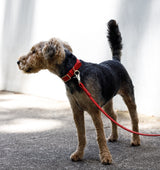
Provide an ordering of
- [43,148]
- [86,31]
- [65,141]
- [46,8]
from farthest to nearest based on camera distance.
Result: 1. [46,8]
2. [86,31]
3. [65,141]
4. [43,148]

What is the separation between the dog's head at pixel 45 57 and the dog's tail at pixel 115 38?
1.11m

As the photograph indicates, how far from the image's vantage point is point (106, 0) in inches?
232

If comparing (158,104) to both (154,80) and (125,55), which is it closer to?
(154,80)

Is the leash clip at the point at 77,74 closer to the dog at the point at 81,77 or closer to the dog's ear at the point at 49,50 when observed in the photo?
the dog at the point at 81,77

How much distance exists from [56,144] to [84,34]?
3321 mm

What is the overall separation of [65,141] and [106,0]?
3344 mm

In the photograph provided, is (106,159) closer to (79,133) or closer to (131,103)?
(79,133)

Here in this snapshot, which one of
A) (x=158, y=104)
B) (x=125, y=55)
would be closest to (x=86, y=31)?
(x=125, y=55)

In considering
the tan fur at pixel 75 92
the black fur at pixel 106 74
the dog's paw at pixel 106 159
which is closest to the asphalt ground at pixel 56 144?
the dog's paw at pixel 106 159

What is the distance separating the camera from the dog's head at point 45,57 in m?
2.84

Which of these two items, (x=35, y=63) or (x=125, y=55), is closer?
(x=35, y=63)

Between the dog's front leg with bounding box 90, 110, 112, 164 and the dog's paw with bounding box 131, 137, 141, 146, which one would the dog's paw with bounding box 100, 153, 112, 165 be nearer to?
the dog's front leg with bounding box 90, 110, 112, 164

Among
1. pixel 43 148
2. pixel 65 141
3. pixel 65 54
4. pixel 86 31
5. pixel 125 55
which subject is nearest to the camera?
pixel 65 54

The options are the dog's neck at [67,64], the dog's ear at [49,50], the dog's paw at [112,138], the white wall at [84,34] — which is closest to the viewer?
the dog's ear at [49,50]
